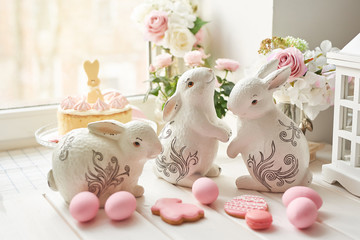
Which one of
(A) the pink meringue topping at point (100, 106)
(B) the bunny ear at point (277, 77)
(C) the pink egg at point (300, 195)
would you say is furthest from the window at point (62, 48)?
(C) the pink egg at point (300, 195)

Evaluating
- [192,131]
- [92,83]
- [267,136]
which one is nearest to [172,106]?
[192,131]

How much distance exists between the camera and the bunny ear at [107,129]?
38.0 inches

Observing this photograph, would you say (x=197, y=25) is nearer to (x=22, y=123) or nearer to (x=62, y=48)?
(x=62, y=48)

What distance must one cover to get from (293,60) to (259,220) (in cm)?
37

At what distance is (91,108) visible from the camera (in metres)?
1.25

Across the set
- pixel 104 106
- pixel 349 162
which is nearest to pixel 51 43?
pixel 104 106

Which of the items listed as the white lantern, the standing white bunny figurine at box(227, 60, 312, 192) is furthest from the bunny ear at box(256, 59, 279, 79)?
the white lantern

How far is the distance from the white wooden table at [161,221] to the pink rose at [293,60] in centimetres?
23

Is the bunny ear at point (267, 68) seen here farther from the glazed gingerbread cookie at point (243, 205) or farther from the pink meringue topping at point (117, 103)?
the pink meringue topping at point (117, 103)

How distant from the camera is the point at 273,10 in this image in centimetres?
124

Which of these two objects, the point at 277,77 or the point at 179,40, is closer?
the point at 277,77

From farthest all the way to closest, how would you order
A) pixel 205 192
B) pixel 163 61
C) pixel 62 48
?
pixel 62 48 → pixel 163 61 → pixel 205 192

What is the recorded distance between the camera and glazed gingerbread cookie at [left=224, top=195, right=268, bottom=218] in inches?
36.7

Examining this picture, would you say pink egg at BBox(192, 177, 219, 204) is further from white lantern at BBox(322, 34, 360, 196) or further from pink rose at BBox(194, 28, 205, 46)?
pink rose at BBox(194, 28, 205, 46)
